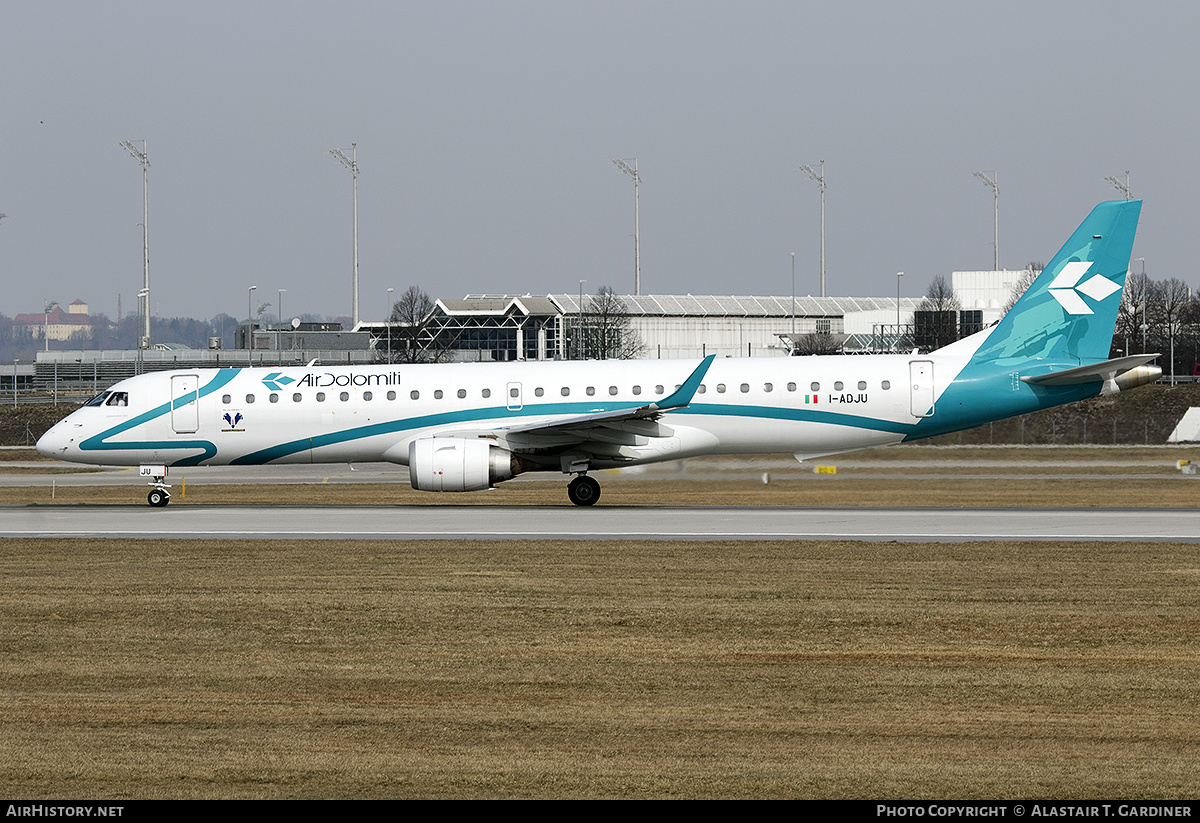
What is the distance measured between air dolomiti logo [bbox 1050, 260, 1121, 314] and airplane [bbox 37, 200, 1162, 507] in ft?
0.08

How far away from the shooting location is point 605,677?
12.0 m

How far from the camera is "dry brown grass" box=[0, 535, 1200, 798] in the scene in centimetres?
879

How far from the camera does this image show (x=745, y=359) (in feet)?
105

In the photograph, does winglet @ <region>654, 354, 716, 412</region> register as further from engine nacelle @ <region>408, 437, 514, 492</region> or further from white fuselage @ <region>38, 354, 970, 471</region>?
engine nacelle @ <region>408, 437, 514, 492</region>

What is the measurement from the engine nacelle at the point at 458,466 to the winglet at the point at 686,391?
3720 millimetres

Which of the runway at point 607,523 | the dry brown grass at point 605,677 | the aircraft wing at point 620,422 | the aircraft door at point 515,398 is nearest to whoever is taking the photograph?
the dry brown grass at point 605,677

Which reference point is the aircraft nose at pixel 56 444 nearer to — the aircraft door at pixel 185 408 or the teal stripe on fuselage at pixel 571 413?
the aircraft door at pixel 185 408

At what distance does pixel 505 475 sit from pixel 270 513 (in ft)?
16.8

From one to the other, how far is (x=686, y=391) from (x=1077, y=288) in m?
9.33

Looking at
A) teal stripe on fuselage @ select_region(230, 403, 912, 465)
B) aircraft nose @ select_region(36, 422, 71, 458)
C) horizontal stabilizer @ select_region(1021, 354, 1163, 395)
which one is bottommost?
aircraft nose @ select_region(36, 422, 71, 458)

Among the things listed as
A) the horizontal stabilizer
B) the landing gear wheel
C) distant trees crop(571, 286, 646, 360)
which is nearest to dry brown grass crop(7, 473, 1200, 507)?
the landing gear wheel

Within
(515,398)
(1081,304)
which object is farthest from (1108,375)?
(515,398)

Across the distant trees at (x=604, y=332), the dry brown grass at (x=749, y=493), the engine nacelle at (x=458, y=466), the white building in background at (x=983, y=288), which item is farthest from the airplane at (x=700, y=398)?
the white building in background at (x=983, y=288)

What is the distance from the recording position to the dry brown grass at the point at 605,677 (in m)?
8.79
